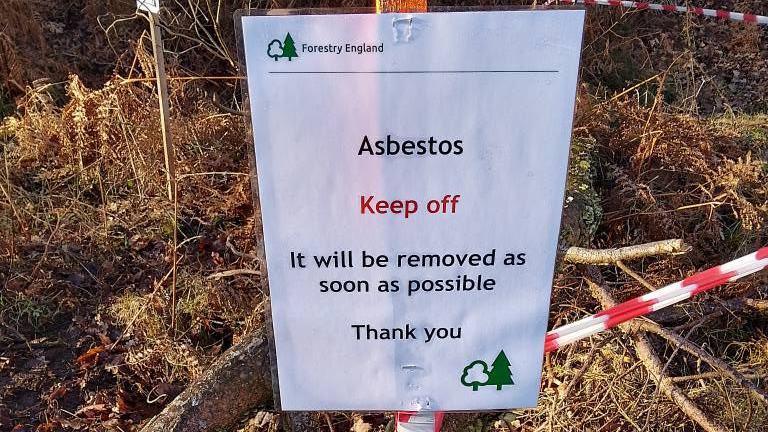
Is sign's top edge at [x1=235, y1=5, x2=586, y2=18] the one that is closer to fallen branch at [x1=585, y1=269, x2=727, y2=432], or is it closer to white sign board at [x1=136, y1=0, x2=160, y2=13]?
fallen branch at [x1=585, y1=269, x2=727, y2=432]

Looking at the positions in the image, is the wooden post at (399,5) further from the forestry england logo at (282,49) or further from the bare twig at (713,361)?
the bare twig at (713,361)

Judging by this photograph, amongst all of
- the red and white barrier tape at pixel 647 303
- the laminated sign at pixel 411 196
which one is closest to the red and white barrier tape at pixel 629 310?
the red and white barrier tape at pixel 647 303

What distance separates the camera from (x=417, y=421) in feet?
5.41

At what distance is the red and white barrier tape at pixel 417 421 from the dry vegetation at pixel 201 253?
719 millimetres

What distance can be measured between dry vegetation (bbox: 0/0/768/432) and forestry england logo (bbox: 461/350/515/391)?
869 millimetres

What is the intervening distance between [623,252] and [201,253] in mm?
2377

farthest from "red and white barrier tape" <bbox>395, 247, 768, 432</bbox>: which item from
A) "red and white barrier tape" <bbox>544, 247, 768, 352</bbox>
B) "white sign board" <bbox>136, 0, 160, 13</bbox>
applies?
"white sign board" <bbox>136, 0, 160, 13</bbox>

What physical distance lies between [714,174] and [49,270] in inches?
161

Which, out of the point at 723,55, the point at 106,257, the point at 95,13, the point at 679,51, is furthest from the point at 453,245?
the point at 723,55

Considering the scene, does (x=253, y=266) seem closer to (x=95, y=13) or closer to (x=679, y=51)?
(x=95, y=13)

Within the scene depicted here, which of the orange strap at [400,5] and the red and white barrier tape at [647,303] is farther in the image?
the red and white barrier tape at [647,303]

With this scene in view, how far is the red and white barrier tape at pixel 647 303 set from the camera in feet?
5.57

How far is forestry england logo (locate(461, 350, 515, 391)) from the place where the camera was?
1.52 meters

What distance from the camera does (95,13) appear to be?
5699mm
